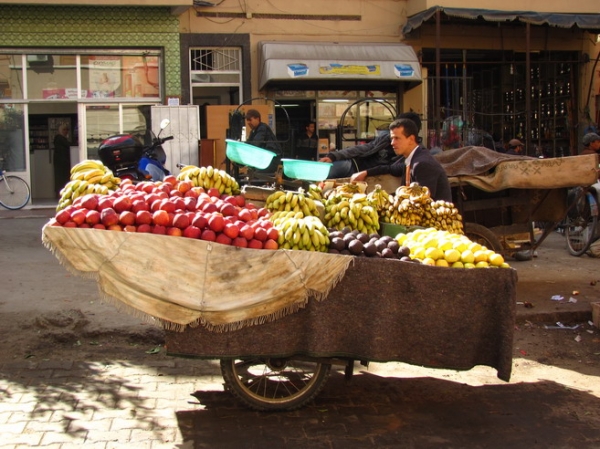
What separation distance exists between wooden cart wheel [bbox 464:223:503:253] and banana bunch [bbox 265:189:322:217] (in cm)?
272

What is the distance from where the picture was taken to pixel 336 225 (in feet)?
17.2

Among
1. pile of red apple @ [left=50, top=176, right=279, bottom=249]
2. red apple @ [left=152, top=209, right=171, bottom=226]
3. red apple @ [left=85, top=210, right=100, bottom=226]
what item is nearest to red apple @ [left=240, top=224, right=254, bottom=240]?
pile of red apple @ [left=50, top=176, right=279, bottom=249]

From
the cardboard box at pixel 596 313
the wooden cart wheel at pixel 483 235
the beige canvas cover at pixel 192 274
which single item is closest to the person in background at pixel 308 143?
the wooden cart wheel at pixel 483 235

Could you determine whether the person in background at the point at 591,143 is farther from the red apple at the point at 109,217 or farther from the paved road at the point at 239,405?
the red apple at the point at 109,217

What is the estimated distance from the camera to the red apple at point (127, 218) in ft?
13.9

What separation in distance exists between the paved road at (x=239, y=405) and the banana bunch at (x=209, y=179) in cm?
140

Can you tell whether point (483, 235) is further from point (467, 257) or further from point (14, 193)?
point (14, 193)

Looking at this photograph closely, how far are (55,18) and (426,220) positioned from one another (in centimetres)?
1046

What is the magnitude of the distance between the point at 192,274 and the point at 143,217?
1.49 ft

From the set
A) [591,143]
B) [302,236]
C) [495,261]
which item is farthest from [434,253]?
[591,143]

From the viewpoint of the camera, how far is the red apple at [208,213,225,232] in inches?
167

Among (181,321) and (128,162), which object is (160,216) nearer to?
(181,321)

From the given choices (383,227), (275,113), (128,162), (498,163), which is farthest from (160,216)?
(275,113)

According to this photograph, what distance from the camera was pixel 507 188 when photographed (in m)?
7.51
